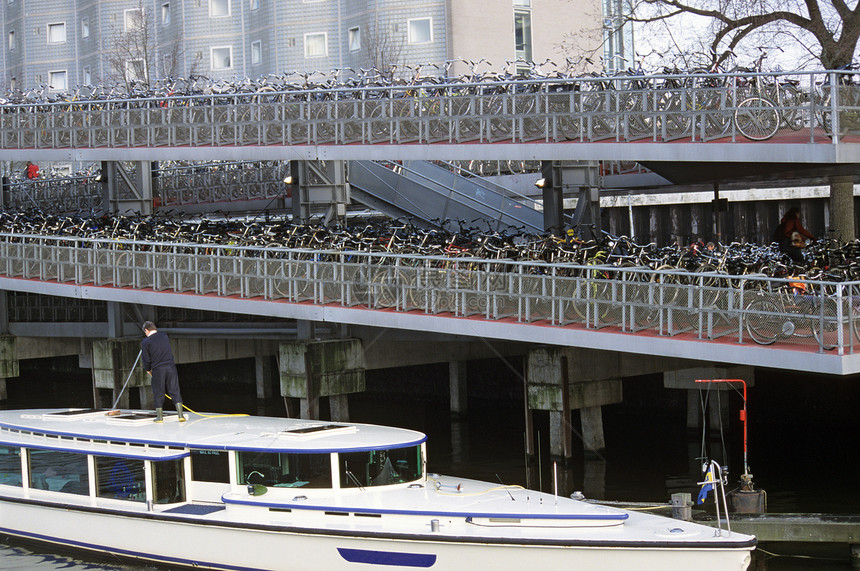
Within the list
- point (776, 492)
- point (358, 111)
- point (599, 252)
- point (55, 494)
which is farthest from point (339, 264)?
point (776, 492)

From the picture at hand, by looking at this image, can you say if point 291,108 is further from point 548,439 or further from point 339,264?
point 548,439

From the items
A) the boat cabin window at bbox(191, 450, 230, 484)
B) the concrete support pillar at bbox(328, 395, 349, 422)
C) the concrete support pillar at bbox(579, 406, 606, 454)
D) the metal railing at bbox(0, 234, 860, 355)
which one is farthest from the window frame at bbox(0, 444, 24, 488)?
the concrete support pillar at bbox(579, 406, 606, 454)

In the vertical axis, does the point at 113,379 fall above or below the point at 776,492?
above

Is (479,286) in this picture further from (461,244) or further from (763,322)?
(763,322)

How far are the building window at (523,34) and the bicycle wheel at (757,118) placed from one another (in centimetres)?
3204

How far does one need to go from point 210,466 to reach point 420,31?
107ft

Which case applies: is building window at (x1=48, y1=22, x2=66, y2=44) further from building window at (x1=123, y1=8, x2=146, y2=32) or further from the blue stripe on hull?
the blue stripe on hull

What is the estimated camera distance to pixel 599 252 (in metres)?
20.6

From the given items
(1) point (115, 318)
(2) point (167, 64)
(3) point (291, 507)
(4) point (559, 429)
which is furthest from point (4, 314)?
(2) point (167, 64)

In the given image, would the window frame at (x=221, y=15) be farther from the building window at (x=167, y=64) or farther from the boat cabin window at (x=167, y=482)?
the boat cabin window at (x=167, y=482)

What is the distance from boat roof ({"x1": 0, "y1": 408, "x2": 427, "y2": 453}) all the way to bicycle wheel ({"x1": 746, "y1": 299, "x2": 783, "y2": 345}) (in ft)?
15.1

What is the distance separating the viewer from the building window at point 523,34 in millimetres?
50531

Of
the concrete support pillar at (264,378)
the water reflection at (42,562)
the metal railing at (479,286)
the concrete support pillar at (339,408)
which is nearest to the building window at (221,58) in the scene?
the concrete support pillar at (264,378)

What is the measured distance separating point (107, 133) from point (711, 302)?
15295 mm
